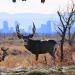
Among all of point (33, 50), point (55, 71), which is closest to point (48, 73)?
point (55, 71)

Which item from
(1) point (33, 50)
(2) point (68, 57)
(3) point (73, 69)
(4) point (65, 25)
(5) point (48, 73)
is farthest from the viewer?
(4) point (65, 25)

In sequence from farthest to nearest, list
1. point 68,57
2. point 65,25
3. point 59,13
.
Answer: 1. point 59,13
2. point 65,25
3. point 68,57

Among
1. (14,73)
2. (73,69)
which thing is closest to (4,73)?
(14,73)

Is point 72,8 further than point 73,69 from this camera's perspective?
Yes

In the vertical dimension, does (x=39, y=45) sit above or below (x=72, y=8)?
below

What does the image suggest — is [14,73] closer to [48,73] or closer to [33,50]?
[48,73]

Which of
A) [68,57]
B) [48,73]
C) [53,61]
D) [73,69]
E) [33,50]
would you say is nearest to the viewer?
[48,73]

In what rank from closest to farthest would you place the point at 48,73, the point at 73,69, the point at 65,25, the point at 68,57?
1. the point at 48,73
2. the point at 73,69
3. the point at 68,57
4. the point at 65,25

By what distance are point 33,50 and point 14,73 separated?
839 centimetres

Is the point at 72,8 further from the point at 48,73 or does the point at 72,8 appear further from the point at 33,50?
the point at 48,73

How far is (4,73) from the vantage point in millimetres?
12906

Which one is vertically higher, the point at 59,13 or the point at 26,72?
the point at 59,13

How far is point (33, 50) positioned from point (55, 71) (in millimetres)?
8050

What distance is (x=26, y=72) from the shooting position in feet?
42.3
